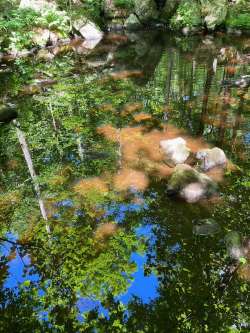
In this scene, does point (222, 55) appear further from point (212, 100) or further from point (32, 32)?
point (32, 32)

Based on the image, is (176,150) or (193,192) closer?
(193,192)

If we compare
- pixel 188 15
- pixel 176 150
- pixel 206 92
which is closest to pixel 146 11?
pixel 188 15

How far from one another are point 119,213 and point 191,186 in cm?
197

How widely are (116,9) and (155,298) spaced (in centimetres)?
3092

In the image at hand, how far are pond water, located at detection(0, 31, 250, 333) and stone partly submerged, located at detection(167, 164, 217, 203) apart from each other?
0.54ft

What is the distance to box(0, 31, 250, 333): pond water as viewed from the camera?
641cm

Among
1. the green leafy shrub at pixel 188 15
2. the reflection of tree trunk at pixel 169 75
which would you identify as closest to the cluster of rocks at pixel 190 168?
the reflection of tree trunk at pixel 169 75

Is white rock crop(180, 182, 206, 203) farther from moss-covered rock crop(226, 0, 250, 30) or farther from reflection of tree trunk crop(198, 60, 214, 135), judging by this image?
moss-covered rock crop(226, 0, 250, 30)

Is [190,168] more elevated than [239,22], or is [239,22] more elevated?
→ [239,22]

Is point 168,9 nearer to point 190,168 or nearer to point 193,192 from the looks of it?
point 190,168

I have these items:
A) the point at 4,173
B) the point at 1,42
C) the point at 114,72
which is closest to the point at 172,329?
the point at 4,173

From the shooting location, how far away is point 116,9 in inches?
1278

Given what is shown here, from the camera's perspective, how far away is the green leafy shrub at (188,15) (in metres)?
29.6

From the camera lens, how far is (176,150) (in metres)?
10.7
